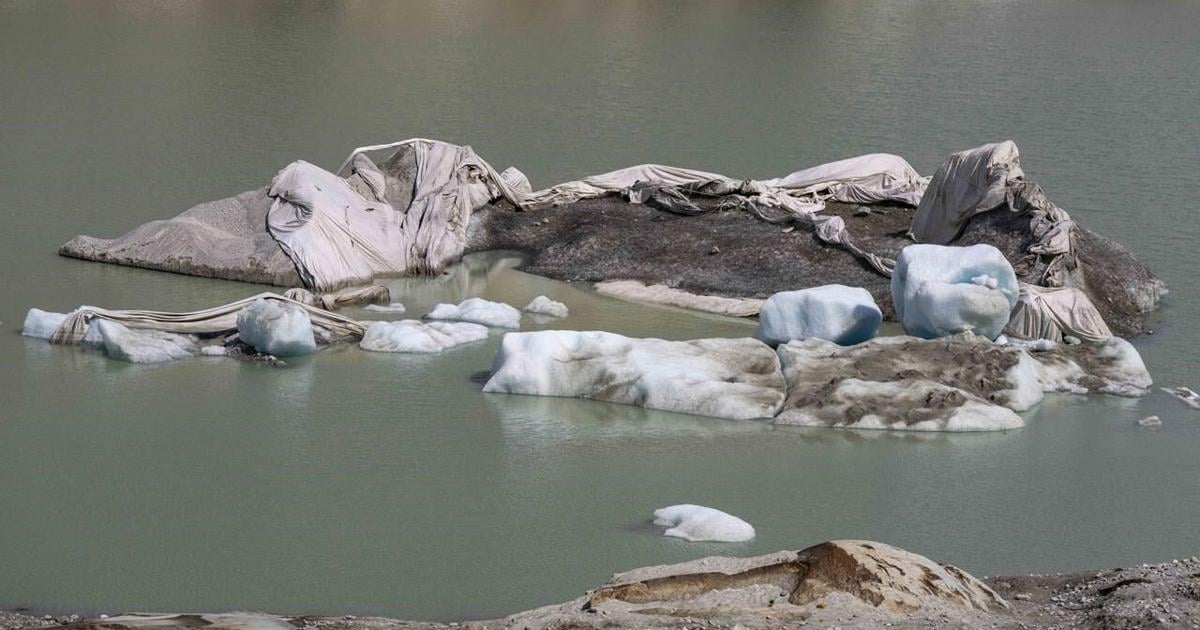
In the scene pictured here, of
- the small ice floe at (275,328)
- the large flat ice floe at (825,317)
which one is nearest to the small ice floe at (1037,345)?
the large flat ice floe at (825,317)

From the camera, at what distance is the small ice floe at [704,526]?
684cm

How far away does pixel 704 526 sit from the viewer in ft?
22.5

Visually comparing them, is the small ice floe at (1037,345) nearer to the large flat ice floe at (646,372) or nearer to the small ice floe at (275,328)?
the large flat ice floe at (646,372)

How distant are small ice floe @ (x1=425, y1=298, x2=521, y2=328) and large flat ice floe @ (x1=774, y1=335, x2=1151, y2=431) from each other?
6.99 feet

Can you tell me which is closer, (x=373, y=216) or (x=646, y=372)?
(x=646, y=372)

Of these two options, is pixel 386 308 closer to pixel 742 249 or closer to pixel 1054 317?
pixel 742 249

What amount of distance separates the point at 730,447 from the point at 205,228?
5.33 m

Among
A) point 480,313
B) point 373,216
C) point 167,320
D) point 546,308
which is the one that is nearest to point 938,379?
Result: point 546,308

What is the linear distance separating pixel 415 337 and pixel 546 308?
3.93 ft

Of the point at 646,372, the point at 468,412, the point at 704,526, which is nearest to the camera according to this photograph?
the point at 704,526

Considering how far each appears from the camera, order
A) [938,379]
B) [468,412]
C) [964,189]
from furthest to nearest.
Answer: [964,189], [938,379], [468,412]

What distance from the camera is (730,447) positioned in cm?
817

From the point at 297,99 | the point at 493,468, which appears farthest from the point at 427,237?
the point at 297,99

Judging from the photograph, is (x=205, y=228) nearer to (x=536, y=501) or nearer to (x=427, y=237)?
(x=427, y=237)
